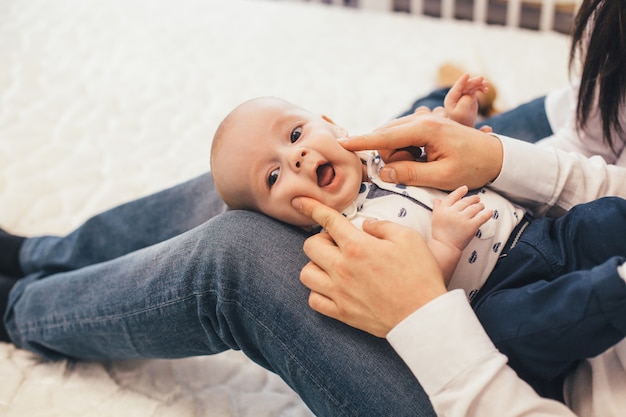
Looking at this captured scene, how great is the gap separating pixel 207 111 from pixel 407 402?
3.39ft

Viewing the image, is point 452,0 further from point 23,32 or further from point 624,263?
point 624,263

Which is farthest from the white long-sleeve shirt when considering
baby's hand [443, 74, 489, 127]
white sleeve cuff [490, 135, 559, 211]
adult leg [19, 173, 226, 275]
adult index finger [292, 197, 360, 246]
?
adult leg [19, 173, 226, 275]

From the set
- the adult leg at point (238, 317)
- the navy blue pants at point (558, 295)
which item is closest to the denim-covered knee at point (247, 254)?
the adult leg at point (238, 317)

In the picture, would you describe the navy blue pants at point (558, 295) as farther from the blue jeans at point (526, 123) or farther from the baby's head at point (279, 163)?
the blue jeans at point (526, 123)

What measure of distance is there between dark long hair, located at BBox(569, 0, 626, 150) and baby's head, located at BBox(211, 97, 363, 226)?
0.37 metres

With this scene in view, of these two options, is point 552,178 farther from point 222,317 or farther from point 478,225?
point 222,317

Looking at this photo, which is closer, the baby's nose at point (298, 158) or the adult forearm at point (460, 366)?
the adult forearm at point (460, 366)

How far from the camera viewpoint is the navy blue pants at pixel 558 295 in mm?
607

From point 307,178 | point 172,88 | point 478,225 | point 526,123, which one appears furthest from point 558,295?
point 172,88

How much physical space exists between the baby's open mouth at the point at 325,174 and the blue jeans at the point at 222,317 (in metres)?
0.07

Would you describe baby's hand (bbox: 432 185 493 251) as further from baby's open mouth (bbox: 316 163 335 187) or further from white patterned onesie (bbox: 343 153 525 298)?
baby's open mouth (bbox: 316 163 335 187)

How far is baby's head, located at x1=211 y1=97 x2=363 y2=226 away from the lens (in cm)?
79

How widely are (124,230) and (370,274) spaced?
0.55 meters

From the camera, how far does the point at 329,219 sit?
718 mm
